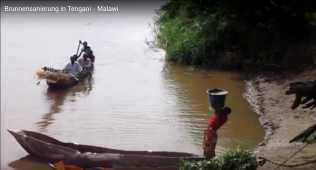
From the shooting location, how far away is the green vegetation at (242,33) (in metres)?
19.2

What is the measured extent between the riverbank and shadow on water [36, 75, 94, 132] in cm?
482

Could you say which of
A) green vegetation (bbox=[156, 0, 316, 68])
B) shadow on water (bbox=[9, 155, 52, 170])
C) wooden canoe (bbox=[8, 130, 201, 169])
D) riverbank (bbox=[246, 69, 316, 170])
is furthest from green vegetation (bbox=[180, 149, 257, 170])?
green vegetation (bbox=[156, 0, 316, 68])

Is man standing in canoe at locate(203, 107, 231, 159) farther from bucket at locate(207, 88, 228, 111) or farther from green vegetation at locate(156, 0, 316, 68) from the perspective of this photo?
green vegetation at locate(156, 0, 316, 68)

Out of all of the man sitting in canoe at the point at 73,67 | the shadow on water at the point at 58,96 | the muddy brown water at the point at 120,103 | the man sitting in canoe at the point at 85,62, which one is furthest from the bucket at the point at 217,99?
the man sitting in canoe at the point at 85,62

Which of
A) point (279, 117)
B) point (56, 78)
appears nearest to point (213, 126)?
point (279, 117)

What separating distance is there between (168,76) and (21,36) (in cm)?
1392

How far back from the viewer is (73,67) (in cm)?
1714

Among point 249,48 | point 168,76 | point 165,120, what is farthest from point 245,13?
point 165,120

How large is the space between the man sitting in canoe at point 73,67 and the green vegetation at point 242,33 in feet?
15.5

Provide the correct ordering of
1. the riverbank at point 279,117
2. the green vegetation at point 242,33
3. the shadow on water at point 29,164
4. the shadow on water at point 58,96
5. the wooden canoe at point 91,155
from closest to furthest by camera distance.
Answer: the wooden canoe at point 91,155
the riverbank at point 279,117
the shadow on water at point 29,164
the shadow on water at point 58,96
the green vegetation at point 242,33

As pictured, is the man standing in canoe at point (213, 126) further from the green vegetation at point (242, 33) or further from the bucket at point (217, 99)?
the green vegetation at point (242, 33)

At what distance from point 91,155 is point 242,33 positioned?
12119 millimetres

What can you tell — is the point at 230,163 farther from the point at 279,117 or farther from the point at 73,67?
the point at 73,67

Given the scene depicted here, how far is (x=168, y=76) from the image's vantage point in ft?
63.4
